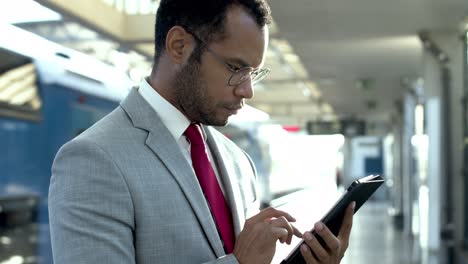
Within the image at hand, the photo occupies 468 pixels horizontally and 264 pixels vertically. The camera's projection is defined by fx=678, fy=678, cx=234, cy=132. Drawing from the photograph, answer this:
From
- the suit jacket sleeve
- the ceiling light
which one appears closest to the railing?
the ceiling light

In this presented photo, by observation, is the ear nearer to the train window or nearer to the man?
the man

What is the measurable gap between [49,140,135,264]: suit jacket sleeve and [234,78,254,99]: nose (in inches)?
14.1

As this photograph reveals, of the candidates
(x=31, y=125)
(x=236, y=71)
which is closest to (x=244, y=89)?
(x=236, y=71)

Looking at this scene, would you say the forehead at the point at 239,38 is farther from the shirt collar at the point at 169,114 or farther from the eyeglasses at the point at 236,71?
the shirt collar at the point at 169,114

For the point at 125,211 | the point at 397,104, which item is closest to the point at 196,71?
the point at 125,211

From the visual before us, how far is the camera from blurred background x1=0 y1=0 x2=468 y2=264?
537 cm

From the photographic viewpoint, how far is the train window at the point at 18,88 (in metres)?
5.20

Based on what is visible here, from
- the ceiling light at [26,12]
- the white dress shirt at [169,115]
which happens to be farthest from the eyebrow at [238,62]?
the ceiling light at [26,12]

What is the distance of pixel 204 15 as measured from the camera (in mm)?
1602

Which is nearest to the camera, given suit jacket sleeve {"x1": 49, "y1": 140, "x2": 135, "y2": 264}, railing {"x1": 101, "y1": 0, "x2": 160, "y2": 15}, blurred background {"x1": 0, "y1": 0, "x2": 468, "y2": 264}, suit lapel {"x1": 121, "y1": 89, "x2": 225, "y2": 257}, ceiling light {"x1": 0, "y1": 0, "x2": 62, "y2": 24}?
suit jacket sleeve {"x1": 49, "y1": 140, "x2": 135, "y2": 264}

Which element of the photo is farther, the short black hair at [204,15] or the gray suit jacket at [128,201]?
the short black hair at [204,15]

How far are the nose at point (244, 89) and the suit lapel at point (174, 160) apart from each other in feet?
0.62

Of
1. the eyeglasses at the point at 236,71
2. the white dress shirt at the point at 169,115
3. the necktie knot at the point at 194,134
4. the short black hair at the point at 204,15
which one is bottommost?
the necktie knot at the point at 194,134

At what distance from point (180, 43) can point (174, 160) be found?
286 mm
